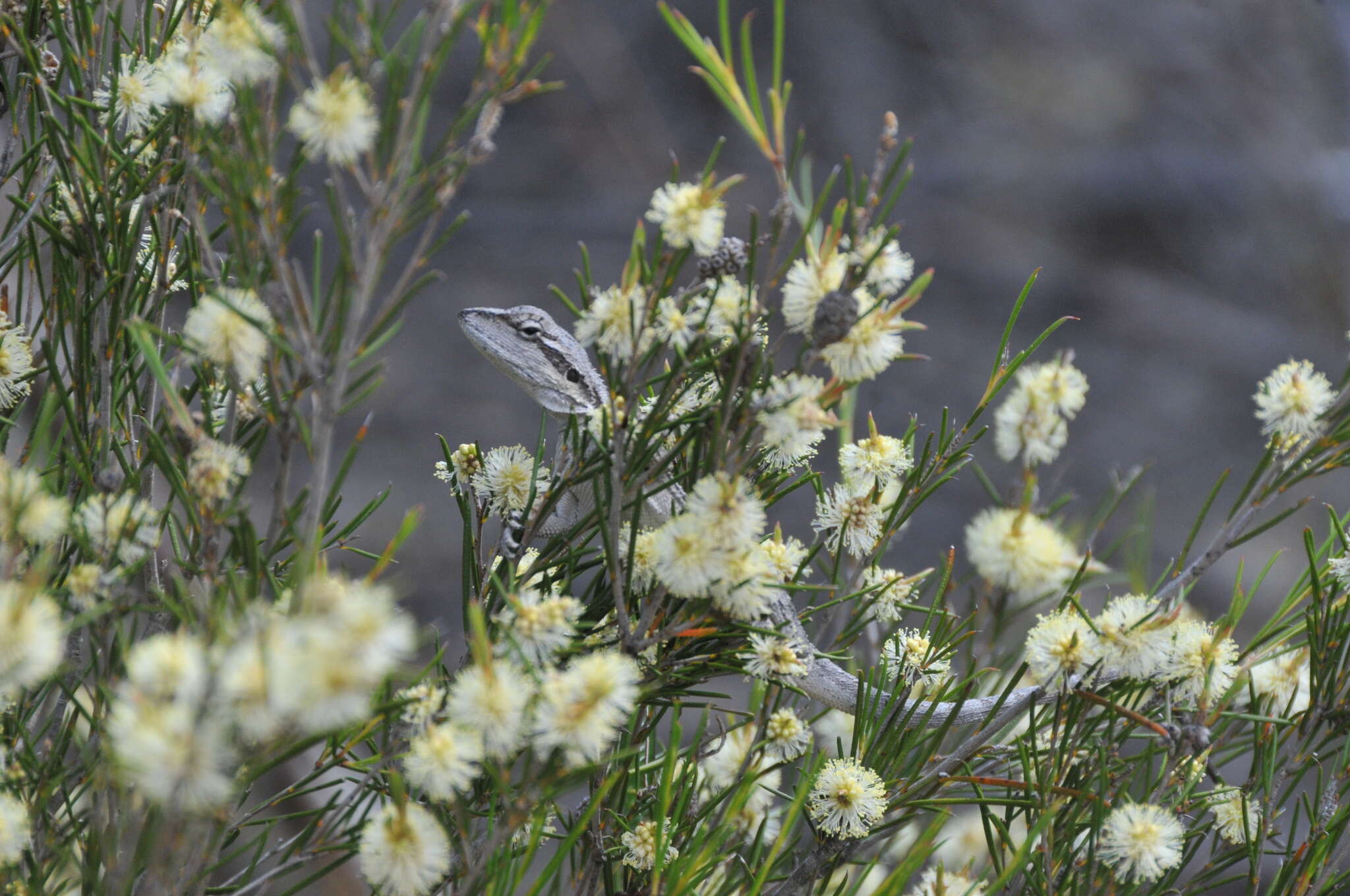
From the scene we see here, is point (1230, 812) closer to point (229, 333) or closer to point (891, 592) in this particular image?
point (891, 592)

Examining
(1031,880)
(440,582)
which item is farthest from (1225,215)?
(1031,880)

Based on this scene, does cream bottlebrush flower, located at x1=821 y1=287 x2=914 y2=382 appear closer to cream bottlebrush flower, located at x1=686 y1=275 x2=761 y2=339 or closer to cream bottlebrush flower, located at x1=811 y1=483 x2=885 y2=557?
cream bottlebrush flower, located at x1=686 y1=275 x2=761 y2=339

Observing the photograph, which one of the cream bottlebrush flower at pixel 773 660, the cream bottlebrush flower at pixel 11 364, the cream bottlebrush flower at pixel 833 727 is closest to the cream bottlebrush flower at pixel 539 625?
the cream bottlebrush flower at pixel 773 660

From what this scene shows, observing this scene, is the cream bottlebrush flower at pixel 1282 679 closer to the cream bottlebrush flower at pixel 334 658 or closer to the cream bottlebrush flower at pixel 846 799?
the cream bottlebrush flower at pixel 846 799

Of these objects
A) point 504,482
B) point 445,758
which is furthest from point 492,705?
point 504,482

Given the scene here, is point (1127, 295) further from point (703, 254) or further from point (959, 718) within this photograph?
point (703, 254)
